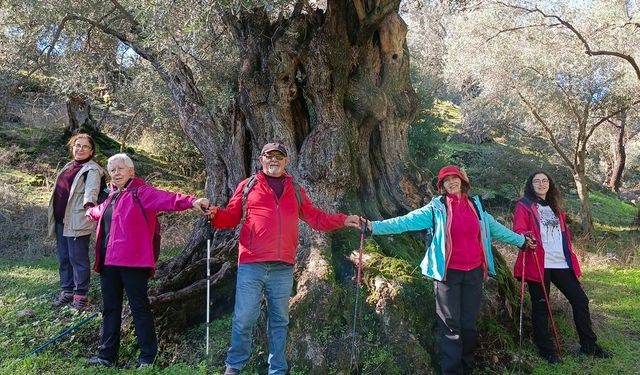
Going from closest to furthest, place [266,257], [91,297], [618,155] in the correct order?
1. [266,257]
2. [91,297]
3. [618,155]

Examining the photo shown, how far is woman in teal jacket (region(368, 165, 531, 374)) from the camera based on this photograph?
495cm

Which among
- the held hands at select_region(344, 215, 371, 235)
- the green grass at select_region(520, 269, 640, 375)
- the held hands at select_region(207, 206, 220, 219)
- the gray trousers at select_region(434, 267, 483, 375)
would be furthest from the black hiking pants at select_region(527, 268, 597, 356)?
the held hands at select_region(207, 206, 220, 219)

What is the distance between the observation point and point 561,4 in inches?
625

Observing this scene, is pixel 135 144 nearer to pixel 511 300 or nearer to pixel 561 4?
pixel 561 4

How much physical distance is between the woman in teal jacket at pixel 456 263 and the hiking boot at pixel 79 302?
433 centimetres

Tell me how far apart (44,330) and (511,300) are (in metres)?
5.65

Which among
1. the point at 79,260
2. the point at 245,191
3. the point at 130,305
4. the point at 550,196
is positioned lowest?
the point at 130,305

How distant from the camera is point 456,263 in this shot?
16.3 feet

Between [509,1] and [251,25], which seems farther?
[509,1]

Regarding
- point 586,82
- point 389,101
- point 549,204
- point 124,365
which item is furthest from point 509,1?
point 124,365

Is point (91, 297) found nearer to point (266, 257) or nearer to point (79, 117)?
point (266, 257)

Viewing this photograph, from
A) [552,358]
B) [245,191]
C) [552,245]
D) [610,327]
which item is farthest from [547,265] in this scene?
[245,191]

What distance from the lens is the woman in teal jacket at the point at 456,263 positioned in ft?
16.3

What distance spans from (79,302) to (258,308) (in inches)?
125
